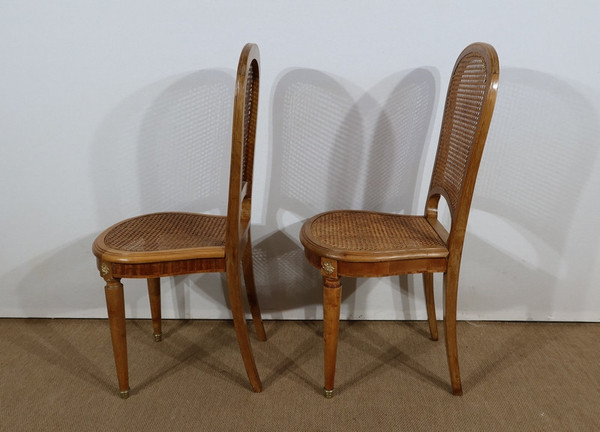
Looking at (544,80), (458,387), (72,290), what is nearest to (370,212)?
(458,387)

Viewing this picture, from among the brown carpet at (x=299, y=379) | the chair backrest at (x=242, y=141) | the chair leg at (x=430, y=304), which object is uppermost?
the chair backrest at (x=242, y=141)

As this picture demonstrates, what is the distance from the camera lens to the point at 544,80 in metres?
1.82

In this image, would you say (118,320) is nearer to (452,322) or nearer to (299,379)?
(299,379)

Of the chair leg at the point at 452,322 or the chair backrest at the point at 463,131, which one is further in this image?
the chair leg at the point at 452,322

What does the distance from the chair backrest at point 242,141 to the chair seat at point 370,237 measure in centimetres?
23

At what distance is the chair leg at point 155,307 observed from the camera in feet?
6.38

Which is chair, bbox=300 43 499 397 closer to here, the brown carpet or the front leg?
the brown carpet

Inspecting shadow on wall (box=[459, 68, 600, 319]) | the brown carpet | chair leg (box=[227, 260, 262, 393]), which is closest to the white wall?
shadow on wall (box=[459, 68, 600, 319])

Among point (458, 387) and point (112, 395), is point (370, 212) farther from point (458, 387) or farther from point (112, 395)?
point (112, 395)

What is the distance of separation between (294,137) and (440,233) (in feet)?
1.98

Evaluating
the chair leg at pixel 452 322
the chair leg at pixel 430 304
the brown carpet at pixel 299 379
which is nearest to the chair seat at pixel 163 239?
the brown carpet at pixel 299 379

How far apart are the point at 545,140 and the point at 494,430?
3.23ft

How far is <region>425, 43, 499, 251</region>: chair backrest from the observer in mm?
1407

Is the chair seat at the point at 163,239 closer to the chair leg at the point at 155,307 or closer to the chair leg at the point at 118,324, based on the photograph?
the chair leg at the point at 118,324
